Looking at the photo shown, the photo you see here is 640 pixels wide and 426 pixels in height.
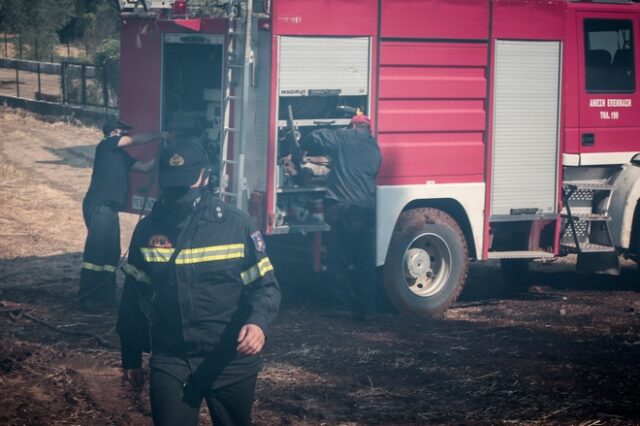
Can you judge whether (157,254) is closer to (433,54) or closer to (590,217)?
(433,54)

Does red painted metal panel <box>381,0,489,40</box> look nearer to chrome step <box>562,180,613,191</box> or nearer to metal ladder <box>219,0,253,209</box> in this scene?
metal ladder <box>219,0,253,209</box>

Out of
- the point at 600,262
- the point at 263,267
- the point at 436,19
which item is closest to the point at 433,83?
the point at 436,19

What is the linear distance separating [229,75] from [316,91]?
764 millimetres

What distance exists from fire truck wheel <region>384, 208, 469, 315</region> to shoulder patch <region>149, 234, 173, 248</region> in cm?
496

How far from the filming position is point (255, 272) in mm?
4820

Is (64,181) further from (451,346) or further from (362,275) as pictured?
(451,346)

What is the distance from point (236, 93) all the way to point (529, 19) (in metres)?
3.03

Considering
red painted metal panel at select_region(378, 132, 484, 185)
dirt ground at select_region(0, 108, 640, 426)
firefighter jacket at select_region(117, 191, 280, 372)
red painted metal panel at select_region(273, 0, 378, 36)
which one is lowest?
dirt ground at select_region(0, 108, 640, 426)

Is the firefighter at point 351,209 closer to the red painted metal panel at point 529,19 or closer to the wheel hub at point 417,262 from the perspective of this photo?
the wheel hub at point 417,262

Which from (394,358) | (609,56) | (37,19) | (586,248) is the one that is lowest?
(394,358)

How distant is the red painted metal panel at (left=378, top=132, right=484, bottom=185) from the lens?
9469mm

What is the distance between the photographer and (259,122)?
892 centimetres

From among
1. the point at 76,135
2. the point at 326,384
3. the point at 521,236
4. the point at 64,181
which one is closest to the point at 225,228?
the point at 326,384

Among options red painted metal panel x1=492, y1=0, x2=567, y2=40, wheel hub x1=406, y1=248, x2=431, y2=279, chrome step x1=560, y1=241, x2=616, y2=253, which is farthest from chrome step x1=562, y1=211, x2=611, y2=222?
red painted metal panel x1=492, y1=0, x2=567, y2=40
